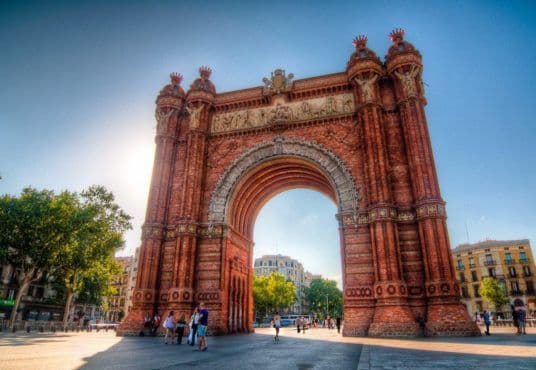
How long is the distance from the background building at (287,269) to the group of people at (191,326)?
279 ft

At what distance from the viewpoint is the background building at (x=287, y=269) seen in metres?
102

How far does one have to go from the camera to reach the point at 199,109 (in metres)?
23.1

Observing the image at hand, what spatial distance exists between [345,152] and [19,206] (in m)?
26.5

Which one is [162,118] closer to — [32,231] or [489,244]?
[32,231]

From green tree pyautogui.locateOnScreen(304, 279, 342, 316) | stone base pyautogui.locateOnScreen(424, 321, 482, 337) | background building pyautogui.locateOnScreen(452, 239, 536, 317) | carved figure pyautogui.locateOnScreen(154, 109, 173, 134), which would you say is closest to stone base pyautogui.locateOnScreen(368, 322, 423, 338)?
stone base pyautogui.locateOnScreen(424, 321, 482, 337)

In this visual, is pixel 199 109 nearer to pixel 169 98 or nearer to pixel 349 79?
pixel 169 98

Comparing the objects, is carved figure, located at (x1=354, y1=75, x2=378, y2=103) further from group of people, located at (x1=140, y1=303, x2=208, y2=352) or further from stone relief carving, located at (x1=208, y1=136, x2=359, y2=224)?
group of people, located at (x1=140, y1=303, x2=208, y2=352)

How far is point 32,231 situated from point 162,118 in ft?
47.3

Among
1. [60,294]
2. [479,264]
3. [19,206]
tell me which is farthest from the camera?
[479,264]

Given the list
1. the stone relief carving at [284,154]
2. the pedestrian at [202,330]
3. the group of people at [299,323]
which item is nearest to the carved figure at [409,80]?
the stone relief carving at [284,154]

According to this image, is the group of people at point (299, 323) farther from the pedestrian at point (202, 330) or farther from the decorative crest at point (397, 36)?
the decorative crest at point (397, 36)

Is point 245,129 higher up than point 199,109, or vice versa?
point 199,109

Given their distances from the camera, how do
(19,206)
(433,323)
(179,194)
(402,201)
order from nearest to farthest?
(433,323), (402,201), (179,194), (19,206)

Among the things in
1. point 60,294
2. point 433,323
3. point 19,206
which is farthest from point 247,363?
point 60,294
